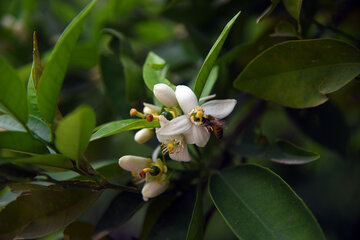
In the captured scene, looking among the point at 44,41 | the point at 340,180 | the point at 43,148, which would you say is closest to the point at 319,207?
the point at 340,180

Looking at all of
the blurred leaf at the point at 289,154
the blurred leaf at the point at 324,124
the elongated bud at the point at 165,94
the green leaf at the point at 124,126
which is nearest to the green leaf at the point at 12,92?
the green leaf at the point at 124,126

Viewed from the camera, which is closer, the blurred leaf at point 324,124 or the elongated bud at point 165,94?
the elongated bud at point 165,94

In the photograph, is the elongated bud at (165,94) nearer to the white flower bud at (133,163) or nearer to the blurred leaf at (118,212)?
the white flower bud at (133,163)

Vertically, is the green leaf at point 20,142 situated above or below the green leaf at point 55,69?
below

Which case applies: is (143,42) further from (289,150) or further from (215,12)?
(289,150)

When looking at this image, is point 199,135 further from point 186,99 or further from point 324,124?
point 324,124

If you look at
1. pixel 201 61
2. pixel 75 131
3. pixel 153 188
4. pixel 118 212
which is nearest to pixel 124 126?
pixel 75 131
